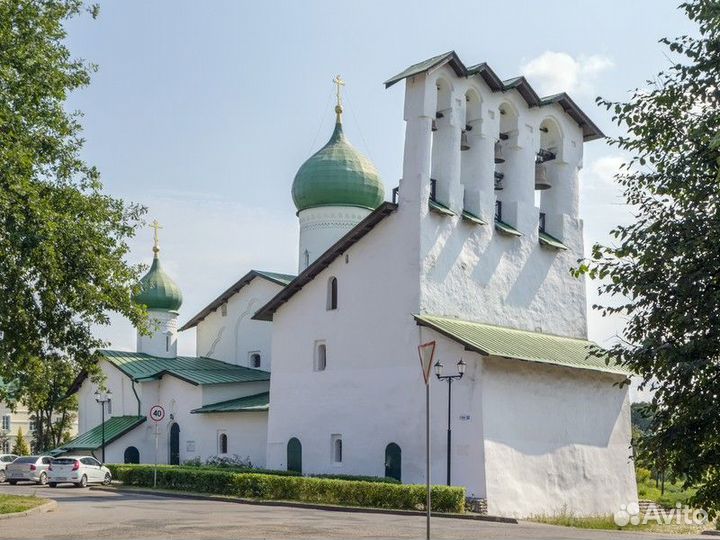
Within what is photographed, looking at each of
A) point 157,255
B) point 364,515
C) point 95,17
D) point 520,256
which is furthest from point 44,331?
point 157,255

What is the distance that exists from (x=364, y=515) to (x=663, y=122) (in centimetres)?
1318

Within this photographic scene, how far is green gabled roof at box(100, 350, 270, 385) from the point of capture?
41406mm

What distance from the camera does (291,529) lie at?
57.1ft

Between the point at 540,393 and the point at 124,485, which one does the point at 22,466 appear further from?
the point at 540,393

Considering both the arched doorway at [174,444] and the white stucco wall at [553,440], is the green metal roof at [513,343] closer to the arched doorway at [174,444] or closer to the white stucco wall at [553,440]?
the white stucco wall at [553,440]

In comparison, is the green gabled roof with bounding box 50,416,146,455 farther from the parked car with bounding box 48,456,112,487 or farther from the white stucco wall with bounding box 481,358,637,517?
the white stucco wall with bounding box 481,358,637,517

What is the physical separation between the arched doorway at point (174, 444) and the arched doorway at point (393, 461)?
14963mm

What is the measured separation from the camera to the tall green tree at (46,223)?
17594mm

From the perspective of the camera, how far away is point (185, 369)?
141 ft

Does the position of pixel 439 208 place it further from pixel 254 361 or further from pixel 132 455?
pixel 132 455

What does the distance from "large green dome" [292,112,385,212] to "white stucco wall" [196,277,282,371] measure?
4.96m

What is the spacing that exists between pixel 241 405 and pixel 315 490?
13.5m

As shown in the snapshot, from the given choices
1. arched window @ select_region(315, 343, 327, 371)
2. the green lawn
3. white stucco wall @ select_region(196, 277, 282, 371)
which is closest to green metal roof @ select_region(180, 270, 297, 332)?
white stucco wall @ select_region(196, 277, 282, 371)

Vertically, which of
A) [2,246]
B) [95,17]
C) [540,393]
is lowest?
[540,393]
